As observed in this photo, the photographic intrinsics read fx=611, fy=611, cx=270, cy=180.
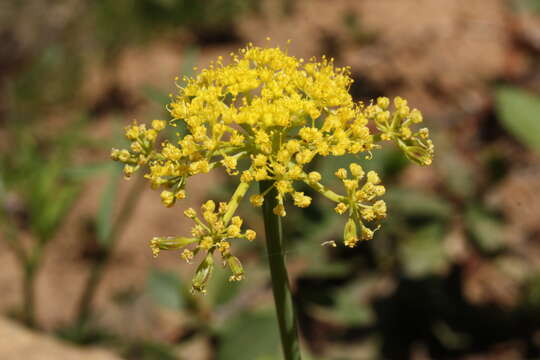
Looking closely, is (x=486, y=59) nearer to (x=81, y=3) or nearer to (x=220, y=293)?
(x=220, y=293)

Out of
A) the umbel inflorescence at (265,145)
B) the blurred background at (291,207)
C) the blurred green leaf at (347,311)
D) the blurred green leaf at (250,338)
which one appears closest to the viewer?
the umbel inflorescence at (265,145)

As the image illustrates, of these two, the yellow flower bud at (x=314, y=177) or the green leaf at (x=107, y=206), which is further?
the green leaf at (x=107, y=206)

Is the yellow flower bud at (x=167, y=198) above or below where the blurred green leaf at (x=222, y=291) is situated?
below

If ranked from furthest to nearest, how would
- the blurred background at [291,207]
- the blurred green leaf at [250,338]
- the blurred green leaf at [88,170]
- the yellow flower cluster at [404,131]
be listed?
the blurred background at [291,207]
the blurred green leaf at [88,170]
the blurred green leaf at [250,338]
the yellow flower cluster at [404,131]

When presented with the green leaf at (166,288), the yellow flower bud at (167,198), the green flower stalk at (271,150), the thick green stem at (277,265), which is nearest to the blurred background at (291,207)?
the green leaf at (166,288)

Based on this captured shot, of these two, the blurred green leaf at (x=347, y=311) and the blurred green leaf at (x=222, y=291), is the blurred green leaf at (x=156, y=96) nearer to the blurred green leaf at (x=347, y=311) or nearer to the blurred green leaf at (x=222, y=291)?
the blurred green leaf at (x=222, y=291)

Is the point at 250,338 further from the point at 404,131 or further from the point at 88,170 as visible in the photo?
the point at 404,131

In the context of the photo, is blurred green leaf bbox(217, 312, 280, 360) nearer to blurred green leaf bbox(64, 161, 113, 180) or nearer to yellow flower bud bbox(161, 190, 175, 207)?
blurred green leaf bbox(64, 161, 113, 180)

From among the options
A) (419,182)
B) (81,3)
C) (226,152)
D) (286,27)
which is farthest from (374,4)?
(226,152)
